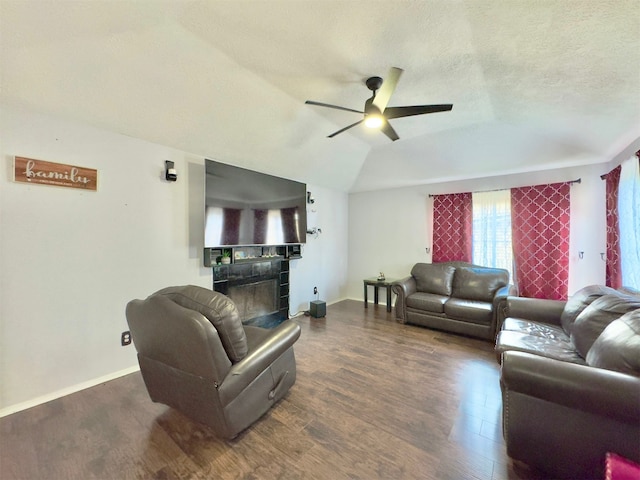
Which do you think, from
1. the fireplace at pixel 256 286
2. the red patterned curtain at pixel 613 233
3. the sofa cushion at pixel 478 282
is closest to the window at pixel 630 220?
the red patterned curtain at pixel 613 233

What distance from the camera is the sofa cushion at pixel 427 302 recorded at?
3658mm

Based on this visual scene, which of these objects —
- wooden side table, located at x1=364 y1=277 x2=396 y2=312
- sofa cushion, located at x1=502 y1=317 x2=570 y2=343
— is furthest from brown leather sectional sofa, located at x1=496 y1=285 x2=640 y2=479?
wooden side table, located at x1=364 y1=277 x2=396 y2=312

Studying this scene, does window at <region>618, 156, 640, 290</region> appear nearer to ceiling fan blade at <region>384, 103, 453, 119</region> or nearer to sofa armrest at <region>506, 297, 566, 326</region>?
sofa armrest at <region>506, 297, 566, 326</region>

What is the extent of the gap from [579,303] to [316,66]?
3190 millimetres

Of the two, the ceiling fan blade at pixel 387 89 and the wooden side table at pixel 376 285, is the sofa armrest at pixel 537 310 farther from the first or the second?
the ceiling fan blade at pixel 387 89

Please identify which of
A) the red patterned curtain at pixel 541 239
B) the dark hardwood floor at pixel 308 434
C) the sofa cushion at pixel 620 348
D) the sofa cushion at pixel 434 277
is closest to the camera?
the sofa cushion at pixel 620 348

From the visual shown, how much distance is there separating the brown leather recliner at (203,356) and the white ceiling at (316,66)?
1.83m

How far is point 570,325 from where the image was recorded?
226 cm

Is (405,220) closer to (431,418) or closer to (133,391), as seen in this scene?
(431,418)

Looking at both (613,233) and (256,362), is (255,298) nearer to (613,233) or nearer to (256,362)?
(256,362)

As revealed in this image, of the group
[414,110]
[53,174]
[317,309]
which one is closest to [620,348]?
[414,110]

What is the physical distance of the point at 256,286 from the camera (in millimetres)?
3742

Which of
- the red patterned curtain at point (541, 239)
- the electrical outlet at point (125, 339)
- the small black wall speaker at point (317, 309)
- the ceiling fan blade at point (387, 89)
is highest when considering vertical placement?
the ceiling fan blade at point (387, 89)

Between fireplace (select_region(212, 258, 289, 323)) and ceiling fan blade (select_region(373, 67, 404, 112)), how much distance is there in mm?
2541
